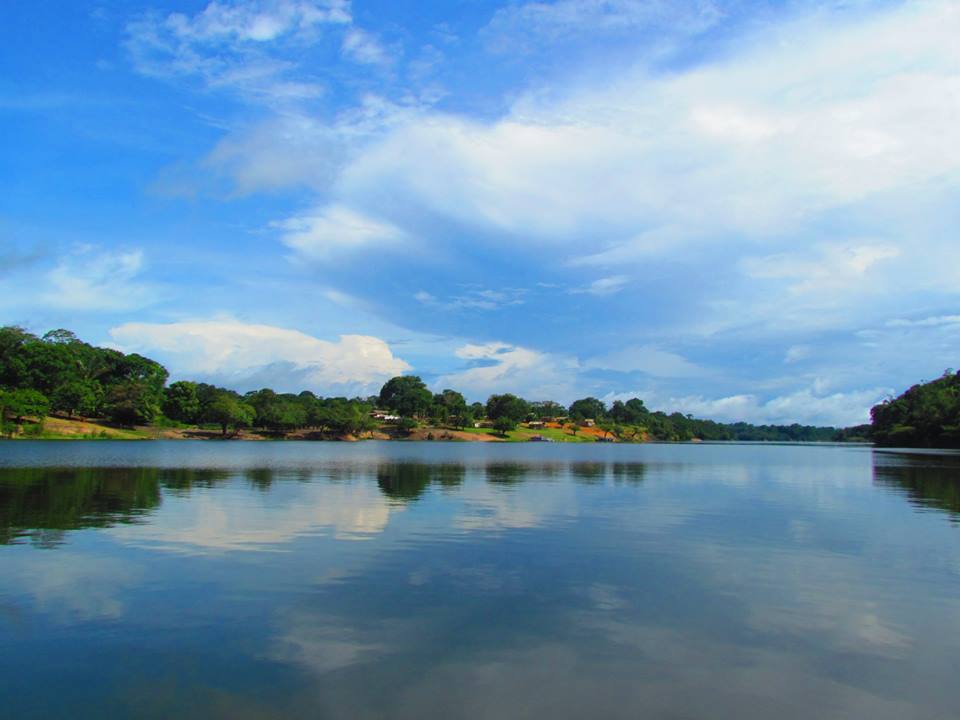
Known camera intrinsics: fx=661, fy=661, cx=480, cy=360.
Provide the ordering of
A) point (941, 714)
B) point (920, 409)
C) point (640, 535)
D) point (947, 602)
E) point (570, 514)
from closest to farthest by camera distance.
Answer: point (941, 714) → point (947, 602) → point (640, 535) → point (570, 514) → point (920, 409)

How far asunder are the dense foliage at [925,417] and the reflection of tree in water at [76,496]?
524 feet

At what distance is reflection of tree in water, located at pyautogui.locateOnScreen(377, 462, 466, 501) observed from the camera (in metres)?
38.1

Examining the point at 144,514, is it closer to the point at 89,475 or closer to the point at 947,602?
the point at 89,475

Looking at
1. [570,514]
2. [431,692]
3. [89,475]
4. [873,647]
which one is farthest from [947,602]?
[89,475]

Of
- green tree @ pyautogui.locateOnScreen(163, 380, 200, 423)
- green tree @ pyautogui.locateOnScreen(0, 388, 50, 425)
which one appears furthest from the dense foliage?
green tree @ pyautogui.locateOnScreen(0, 388, 50, 425)

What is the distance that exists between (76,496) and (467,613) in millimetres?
26952

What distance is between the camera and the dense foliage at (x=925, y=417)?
5948 inches

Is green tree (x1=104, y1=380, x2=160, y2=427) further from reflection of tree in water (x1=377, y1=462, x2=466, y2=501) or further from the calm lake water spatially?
the calm lake water

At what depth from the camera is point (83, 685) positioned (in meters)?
10.2

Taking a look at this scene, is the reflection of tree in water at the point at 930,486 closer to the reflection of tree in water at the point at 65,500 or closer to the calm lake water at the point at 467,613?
the calm lake water at the point at 467,613

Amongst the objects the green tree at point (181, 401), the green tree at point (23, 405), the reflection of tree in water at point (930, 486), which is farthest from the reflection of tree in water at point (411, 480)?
the green tree at point (181, 401)

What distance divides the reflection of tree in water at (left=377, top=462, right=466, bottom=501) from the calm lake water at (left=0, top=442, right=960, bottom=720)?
7.00 m

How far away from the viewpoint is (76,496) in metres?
32.7

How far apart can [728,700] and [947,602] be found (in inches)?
392
